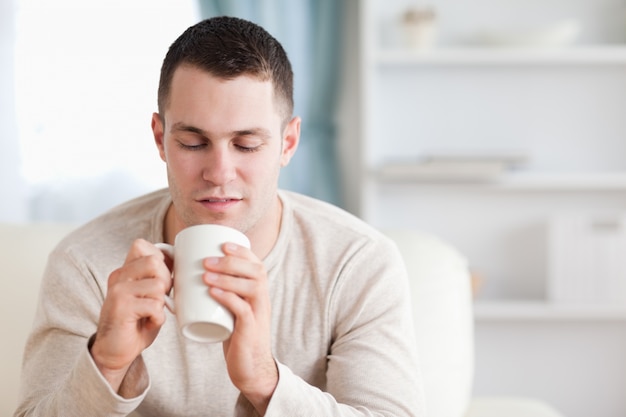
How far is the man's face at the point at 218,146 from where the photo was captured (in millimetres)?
1435

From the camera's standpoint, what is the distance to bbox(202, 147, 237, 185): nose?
4.67ft

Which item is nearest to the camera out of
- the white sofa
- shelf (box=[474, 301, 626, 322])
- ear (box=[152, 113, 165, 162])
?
ear (box=[152, 113, 165, 162])

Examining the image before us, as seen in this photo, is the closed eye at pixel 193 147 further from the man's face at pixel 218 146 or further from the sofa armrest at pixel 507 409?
the sofa armrest at pixel 507 409

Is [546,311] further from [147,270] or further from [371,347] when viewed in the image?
[147,270]

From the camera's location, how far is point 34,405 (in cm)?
145

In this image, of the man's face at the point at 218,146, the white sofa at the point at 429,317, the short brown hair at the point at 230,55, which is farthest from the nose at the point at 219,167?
the white sofa at the point at 429,317

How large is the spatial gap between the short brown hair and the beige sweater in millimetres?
244

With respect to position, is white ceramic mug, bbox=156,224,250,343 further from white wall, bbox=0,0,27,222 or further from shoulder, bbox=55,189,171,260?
white wall, bbox=0,0,27,222

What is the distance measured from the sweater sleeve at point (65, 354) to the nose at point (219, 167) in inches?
12.3

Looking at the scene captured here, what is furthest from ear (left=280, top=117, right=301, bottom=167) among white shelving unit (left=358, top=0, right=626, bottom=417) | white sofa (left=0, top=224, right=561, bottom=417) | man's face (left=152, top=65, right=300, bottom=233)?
white shelving unit (left=358, top=0, right=626, bottom=417)

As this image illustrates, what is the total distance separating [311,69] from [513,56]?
77 cm

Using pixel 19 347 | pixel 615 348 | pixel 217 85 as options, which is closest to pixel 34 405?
pixel 19 347

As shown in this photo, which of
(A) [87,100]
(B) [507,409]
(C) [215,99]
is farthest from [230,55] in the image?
(A) [87,100]

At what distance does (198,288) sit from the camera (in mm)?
1180
